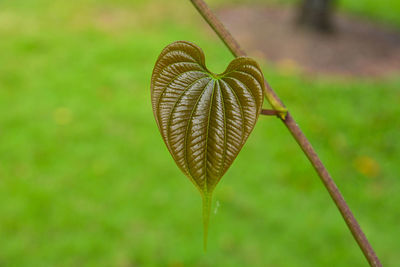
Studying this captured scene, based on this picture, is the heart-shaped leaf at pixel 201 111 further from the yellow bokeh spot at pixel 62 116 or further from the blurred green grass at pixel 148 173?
the yellow bokeh spot at pixel 62 116

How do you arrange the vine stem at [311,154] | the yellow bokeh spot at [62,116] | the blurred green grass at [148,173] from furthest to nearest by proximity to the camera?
1. the yellow bokeh spot at [62,116]
2. the blurred green grass at [148,173]
3. the vine stem at [311,154]

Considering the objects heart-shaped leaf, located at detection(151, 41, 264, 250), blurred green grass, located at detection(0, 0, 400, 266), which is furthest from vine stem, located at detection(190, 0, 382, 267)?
blurred green grass, located at detection(0, 0, 400, 266)

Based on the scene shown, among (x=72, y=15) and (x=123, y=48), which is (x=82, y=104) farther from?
(x=72, y=15)

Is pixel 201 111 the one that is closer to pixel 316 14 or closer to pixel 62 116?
pixel 62 116

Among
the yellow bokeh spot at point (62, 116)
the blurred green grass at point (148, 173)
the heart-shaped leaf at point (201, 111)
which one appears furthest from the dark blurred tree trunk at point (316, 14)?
the heart-shaped leaf at point (201, 111)

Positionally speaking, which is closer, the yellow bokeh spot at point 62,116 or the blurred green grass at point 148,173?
the blurred green grass at point 148,173

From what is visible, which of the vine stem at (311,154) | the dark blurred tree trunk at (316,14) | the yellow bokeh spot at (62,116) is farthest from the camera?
the dark blurred tree trunk at (316,14)

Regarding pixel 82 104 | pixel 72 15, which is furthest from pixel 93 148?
pixel 72 15

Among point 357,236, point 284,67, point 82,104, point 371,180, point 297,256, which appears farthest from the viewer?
point 284,67

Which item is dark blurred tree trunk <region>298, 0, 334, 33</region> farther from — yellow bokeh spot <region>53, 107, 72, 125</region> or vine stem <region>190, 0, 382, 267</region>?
vine stem <region>190, 0, 382, 267</region>
